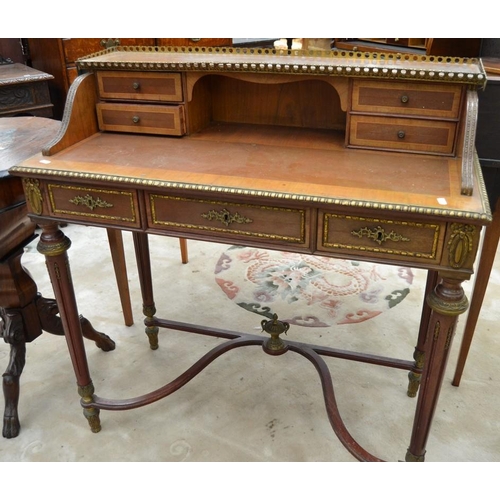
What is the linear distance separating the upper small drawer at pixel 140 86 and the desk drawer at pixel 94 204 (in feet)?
1.23

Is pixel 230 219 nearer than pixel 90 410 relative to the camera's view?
Yes

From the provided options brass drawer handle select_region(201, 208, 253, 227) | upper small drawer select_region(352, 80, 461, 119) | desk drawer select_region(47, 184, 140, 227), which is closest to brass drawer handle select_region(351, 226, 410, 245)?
brass drawer handle select_region(201, 208, 253, 227)

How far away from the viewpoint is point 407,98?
4.66ft

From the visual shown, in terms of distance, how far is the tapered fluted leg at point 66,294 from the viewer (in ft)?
5.13

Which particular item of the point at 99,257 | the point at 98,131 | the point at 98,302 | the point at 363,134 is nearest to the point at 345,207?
the point at 363,134

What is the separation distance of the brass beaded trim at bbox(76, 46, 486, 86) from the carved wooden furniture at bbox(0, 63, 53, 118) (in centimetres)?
157

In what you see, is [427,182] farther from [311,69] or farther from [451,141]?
[311,69]

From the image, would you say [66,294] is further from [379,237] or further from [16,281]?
[379,237]

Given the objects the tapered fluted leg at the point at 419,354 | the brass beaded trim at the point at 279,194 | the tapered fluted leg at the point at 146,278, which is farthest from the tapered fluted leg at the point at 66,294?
the tapered fluted leg at the point at 419,354

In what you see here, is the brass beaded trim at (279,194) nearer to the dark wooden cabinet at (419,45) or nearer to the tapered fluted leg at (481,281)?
the tapered fluted leg at (481,281)

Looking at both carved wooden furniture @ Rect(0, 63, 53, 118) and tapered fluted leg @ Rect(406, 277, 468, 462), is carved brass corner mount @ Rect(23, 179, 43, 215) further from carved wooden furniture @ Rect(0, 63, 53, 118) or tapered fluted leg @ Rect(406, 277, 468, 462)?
carved wooden furniture @ Rect(0, 63, 53, 118)

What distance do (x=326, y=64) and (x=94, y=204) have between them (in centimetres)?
73

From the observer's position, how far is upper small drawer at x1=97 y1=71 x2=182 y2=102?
1.59 meters

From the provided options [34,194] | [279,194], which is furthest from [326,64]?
[34,194]
